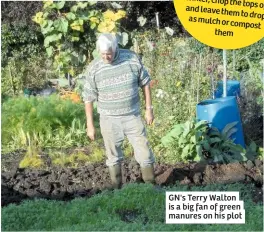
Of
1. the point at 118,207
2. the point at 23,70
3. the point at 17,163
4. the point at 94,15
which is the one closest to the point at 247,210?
the point at 118,207

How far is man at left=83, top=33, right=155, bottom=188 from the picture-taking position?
17.7 ft

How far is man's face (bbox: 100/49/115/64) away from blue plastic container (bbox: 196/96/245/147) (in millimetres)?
1902

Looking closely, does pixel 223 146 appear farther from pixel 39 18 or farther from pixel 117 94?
pixel 39 18

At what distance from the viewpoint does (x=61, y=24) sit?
9516 millimetres

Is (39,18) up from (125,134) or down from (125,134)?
up

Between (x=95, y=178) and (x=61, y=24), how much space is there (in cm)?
399

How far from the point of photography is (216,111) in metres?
6.95

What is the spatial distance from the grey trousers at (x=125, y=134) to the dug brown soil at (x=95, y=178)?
336 millimetres

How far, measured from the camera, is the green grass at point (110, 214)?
4746mm

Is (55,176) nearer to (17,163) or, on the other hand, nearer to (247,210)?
(17,163)

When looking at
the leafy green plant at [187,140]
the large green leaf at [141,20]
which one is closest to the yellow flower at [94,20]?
the large green leaf at [141,20]

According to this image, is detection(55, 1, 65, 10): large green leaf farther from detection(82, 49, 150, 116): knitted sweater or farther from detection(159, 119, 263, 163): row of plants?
detection(82, 49, 150, 116): knitted sweater

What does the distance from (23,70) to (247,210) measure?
6.10 m

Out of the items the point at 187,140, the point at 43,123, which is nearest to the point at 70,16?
the point at 43,123
